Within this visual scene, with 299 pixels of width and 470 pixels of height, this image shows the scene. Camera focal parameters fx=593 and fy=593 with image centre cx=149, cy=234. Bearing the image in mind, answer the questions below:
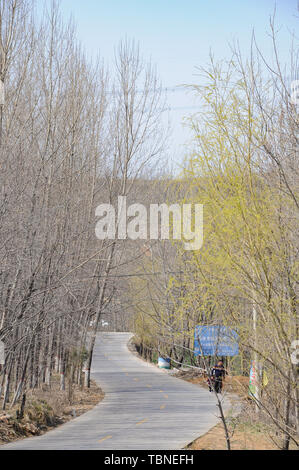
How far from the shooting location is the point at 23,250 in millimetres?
9992

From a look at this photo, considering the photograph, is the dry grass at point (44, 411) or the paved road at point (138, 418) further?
the dry grass at point (44, 411)

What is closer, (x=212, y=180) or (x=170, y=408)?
(x=212, y=180)

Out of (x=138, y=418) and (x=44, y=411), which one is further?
(x=138, y=418)

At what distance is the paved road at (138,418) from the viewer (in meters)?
11.4

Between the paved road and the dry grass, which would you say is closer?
the paved road

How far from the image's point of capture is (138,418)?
15.4 m

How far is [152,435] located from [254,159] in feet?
26.3

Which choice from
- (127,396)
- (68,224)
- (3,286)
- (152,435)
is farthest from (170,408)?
(3,286)

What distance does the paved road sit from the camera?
11.4 m

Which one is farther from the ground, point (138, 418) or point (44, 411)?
point (44, 411)
